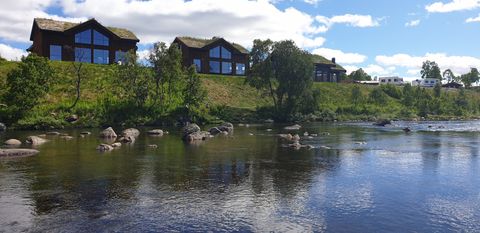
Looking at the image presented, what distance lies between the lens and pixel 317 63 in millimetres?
145500

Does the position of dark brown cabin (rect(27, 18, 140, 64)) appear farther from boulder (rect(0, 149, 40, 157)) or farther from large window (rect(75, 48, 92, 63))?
boulder (rect(0, 149, 40, 157))

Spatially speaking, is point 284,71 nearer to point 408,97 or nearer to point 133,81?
point 133,81

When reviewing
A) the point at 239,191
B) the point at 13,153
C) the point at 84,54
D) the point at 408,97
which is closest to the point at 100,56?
the point at 84,54

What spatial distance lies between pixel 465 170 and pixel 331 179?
37.4 ft

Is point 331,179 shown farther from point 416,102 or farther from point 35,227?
point 416,102

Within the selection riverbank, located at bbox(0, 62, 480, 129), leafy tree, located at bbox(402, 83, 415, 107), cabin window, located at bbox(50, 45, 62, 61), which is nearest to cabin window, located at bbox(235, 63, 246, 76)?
riverbank, located at bbox(0, 62, 480, 129)

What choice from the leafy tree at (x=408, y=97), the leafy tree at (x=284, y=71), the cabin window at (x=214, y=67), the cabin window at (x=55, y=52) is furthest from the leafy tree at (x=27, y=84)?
the leafy tree at (x=408, y=97)

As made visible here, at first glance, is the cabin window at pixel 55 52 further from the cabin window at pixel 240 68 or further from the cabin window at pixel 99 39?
the cabin window at pixel 240 68

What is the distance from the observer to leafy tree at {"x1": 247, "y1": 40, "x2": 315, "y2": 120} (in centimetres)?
9488

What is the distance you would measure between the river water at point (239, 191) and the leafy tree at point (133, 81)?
39.7 metres

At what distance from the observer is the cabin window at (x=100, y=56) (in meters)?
104

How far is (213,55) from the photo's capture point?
405ft

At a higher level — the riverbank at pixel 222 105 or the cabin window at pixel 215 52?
the cabin window at pixel 215 52

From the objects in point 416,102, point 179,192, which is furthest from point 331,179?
point 416,102
